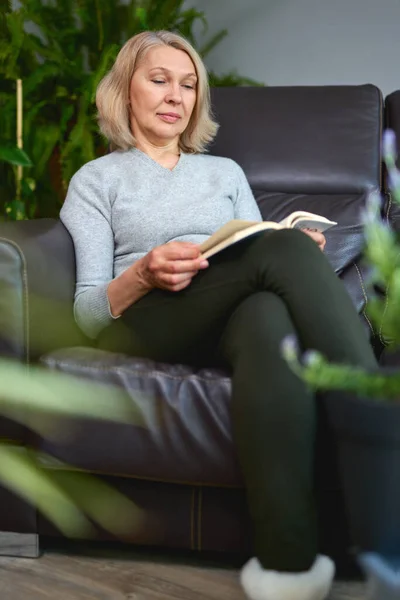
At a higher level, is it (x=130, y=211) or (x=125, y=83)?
(x=125, y=83)

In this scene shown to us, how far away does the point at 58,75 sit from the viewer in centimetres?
260

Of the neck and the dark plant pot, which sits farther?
the neck

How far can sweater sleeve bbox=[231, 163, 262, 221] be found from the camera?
66.7 inches

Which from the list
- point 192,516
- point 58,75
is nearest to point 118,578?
point 192,516

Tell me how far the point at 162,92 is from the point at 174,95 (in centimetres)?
3

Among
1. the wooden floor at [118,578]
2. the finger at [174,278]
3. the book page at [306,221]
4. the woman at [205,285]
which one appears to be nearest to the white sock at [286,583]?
the woman at [205,285]

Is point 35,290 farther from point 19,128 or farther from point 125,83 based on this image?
point 19,128

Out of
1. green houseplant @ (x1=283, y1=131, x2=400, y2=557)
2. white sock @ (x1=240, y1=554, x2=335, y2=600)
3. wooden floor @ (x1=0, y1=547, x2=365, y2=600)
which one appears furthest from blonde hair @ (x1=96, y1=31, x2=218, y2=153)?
green houseplant @ (x1=283, y1=131, x2=400, y2=557)

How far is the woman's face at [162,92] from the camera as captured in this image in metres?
1.64

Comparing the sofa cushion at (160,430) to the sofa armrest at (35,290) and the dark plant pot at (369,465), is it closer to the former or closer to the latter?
the sofa armrest at (35,290)

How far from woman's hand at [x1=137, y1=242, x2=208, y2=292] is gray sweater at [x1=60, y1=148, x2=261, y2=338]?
17 centimetres

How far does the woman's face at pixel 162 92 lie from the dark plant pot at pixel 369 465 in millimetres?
1078

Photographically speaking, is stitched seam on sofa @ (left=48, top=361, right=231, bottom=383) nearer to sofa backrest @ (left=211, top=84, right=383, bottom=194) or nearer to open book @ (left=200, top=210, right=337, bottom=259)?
open book @ (left=200, top=210, right=337, bottom=259)

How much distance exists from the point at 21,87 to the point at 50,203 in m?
0.40
